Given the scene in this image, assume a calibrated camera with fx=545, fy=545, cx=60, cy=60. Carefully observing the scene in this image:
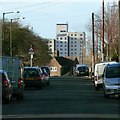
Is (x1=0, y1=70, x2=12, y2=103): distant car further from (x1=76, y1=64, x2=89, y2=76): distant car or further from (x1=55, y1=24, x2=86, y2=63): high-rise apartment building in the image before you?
(x1=55, y1=24, x2=86, y2=63): high-rise apartment building

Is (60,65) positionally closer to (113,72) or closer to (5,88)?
(113,72)

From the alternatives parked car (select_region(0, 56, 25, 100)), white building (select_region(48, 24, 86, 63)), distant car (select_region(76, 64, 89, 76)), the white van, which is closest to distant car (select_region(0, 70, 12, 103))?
parked car (select_region(0, 56, 25, 100))

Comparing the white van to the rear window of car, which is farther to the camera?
the rear window of car

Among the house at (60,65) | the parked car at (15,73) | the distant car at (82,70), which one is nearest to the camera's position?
the parked car at (15,73)

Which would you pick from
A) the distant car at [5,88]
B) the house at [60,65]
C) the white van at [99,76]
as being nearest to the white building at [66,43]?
the house at [60,65]

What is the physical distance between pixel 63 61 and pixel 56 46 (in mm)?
25002

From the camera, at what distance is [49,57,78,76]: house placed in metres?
135

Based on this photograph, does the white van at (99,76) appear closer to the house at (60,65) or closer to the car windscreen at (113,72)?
the car windscreen at (113,72)

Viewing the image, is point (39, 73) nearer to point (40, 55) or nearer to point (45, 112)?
point (45, 112)

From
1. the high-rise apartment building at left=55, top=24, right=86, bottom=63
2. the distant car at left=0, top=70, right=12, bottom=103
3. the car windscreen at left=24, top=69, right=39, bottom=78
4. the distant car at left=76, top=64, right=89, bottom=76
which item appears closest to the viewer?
the distant car at left=0, top=70, right=12, bottom=103

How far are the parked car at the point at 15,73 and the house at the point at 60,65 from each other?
103 m

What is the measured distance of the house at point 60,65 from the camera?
13536 centimetres

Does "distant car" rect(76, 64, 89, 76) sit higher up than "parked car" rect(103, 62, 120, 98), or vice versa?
"distant car" rect(76, 64, 89, 76)

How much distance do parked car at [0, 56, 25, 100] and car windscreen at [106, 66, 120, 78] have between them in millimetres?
4531
